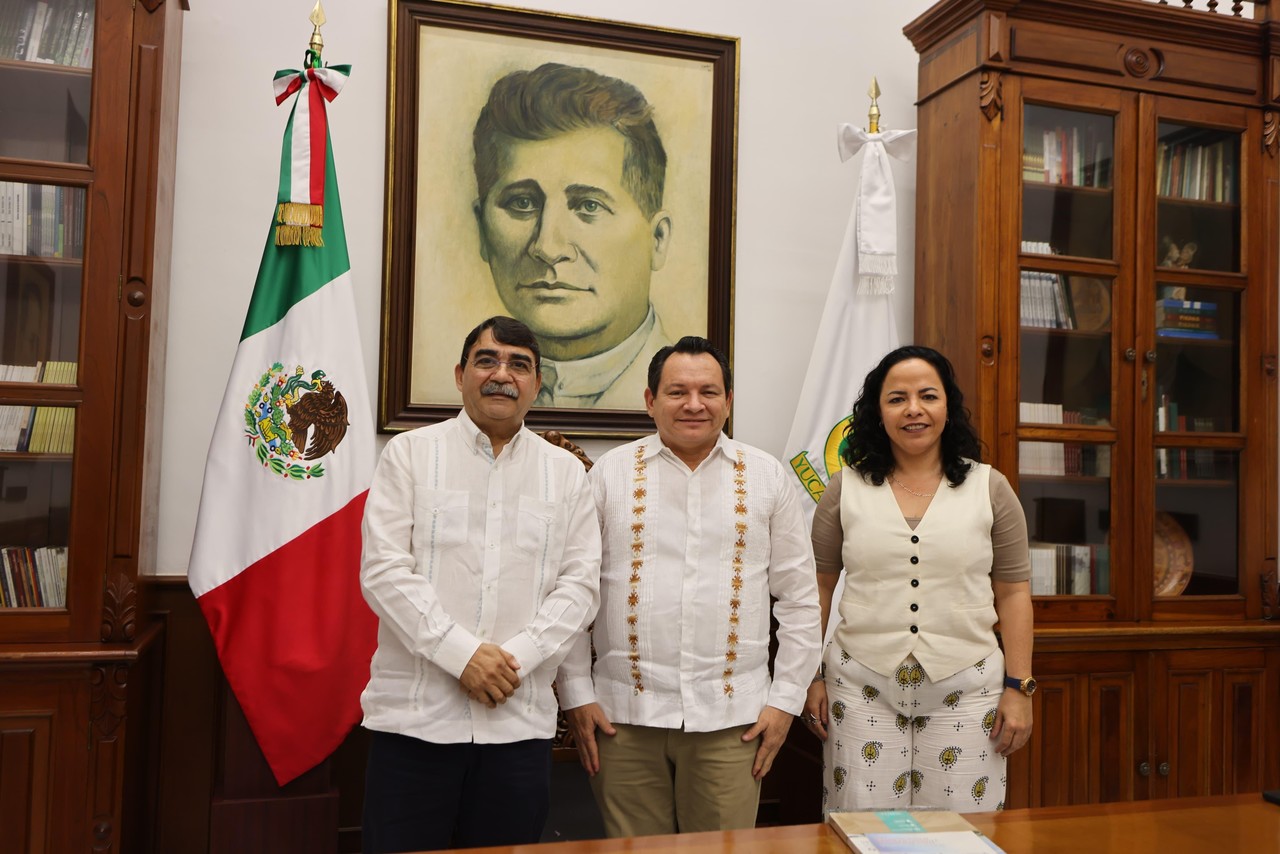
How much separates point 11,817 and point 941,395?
2.40 meters

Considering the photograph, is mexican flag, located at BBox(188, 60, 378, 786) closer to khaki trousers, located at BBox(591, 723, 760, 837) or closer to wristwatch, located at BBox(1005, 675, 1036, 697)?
khaki trousers, located at BBox(591, 723, 760, 837)

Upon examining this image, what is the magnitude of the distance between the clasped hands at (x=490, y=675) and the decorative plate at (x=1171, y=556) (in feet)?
7.89

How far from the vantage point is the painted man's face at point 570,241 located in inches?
123

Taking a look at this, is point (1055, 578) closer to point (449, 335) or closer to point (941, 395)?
point (941, 395)

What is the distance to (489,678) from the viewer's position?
1.84m

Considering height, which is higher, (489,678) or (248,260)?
(248,260)

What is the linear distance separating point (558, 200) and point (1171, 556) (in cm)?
237

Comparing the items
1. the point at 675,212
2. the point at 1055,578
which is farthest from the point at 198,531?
the point at 1055,578

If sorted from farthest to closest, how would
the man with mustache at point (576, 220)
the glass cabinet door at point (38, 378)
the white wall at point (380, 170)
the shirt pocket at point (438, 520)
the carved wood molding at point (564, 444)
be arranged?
the man with mustache at point (576, 220), the carved wood molding at point (564, 444), the white wall at point (380, 170), the glass cabinet door at point (38, 378), the shirt pocket at point (438, 520)

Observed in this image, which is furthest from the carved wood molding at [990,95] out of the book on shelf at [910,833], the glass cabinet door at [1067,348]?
the book on shelf at [910,833]

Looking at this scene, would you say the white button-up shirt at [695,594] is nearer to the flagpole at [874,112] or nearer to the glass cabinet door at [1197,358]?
the flagpole at [874,112]

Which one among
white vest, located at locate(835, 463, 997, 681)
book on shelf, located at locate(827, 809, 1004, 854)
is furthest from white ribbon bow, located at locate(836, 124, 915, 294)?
book on shelf, located at locate(827, 809, 1004, 854)

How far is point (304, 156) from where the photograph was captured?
2676 mm

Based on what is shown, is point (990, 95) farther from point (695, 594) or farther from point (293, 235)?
point (293, 235)
